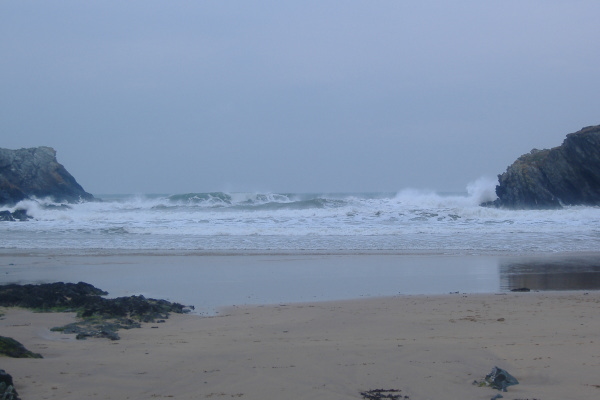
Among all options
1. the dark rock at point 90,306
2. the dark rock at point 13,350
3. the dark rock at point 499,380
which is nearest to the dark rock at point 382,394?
the dark rock at point 499,380

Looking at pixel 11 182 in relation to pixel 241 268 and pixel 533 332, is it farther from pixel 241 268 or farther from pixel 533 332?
pixel 533 332

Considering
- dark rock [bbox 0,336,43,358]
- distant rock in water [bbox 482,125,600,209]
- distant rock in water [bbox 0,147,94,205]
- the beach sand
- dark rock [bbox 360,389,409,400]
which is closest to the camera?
dark rock [bbox 360,389,409,400]

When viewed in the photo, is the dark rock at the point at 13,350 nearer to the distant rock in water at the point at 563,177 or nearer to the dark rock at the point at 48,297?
the dark rock at the point at 48,297

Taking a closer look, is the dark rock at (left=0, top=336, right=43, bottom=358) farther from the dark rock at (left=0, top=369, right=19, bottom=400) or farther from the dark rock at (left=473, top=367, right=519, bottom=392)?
the dark rock at (left=473, top=367, right=519, bottom=392)

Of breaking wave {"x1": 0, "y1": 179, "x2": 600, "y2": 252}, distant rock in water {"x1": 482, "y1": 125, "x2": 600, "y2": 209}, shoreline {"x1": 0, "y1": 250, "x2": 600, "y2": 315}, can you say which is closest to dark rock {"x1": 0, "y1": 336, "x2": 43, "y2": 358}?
shoreline {"x1": 0, "y1": 250, "x2": 600, "y2": 315}

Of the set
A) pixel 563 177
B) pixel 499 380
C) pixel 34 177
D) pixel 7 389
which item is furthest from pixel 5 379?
pixel 34 177

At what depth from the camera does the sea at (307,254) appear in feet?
37.7

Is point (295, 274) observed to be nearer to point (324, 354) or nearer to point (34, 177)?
point (324, 354)

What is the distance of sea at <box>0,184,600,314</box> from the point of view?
11500 millimetres

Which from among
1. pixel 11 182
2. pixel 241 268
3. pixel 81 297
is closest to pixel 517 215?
pixel 241 268

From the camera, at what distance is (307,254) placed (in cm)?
1720

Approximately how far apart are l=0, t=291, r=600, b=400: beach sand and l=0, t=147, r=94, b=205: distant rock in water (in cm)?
4068

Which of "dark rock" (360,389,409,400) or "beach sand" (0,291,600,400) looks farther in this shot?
"beach sand" (0,291,600,400)

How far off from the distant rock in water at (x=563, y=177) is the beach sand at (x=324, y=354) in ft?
101
